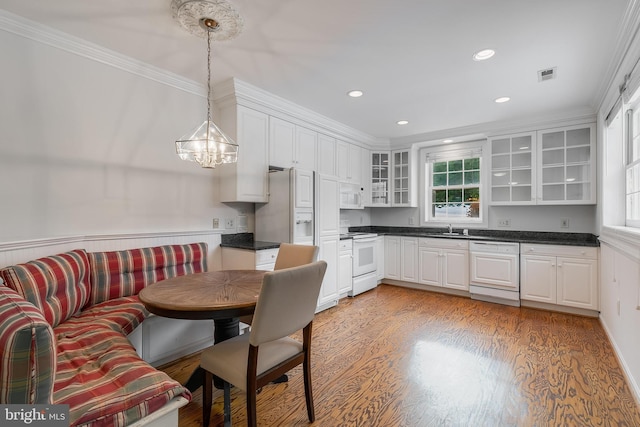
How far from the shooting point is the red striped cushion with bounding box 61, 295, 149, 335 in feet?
6.31

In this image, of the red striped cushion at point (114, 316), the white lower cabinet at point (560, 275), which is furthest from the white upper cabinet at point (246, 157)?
the white lower cabinet at point (560, 275)

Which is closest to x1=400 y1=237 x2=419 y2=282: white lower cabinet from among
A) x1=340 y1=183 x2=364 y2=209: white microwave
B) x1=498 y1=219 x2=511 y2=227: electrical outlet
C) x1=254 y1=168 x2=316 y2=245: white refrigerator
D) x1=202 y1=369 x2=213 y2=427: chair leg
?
x1=340 y1=183 x2=364 y2=209: white microwave

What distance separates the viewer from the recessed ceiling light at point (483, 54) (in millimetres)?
2443

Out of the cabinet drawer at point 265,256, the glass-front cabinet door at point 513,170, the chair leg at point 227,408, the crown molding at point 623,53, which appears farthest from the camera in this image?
the glass-front cabinet door at point 513,170

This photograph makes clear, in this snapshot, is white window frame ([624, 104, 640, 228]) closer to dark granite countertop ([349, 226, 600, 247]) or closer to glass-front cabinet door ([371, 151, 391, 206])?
dark granite countertop ([349, 226, 600, 247])

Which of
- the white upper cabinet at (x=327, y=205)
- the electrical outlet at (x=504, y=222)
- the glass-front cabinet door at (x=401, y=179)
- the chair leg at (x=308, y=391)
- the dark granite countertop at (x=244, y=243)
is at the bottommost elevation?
the chair leg at (x=308, y=391)

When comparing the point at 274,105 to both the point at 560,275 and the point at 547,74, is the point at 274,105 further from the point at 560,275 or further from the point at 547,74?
the point at 560,275

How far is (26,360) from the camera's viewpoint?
96 centimetres

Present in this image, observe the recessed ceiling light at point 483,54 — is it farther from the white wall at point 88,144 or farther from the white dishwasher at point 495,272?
the white wall at point 88,144

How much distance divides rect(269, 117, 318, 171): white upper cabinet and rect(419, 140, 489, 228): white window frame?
2.22 m

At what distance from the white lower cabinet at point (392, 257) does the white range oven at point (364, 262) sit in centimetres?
28

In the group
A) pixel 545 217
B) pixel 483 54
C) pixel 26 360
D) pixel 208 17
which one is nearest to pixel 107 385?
pixel 26 360

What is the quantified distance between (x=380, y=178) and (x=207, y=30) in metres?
3.80

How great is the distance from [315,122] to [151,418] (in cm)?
353
